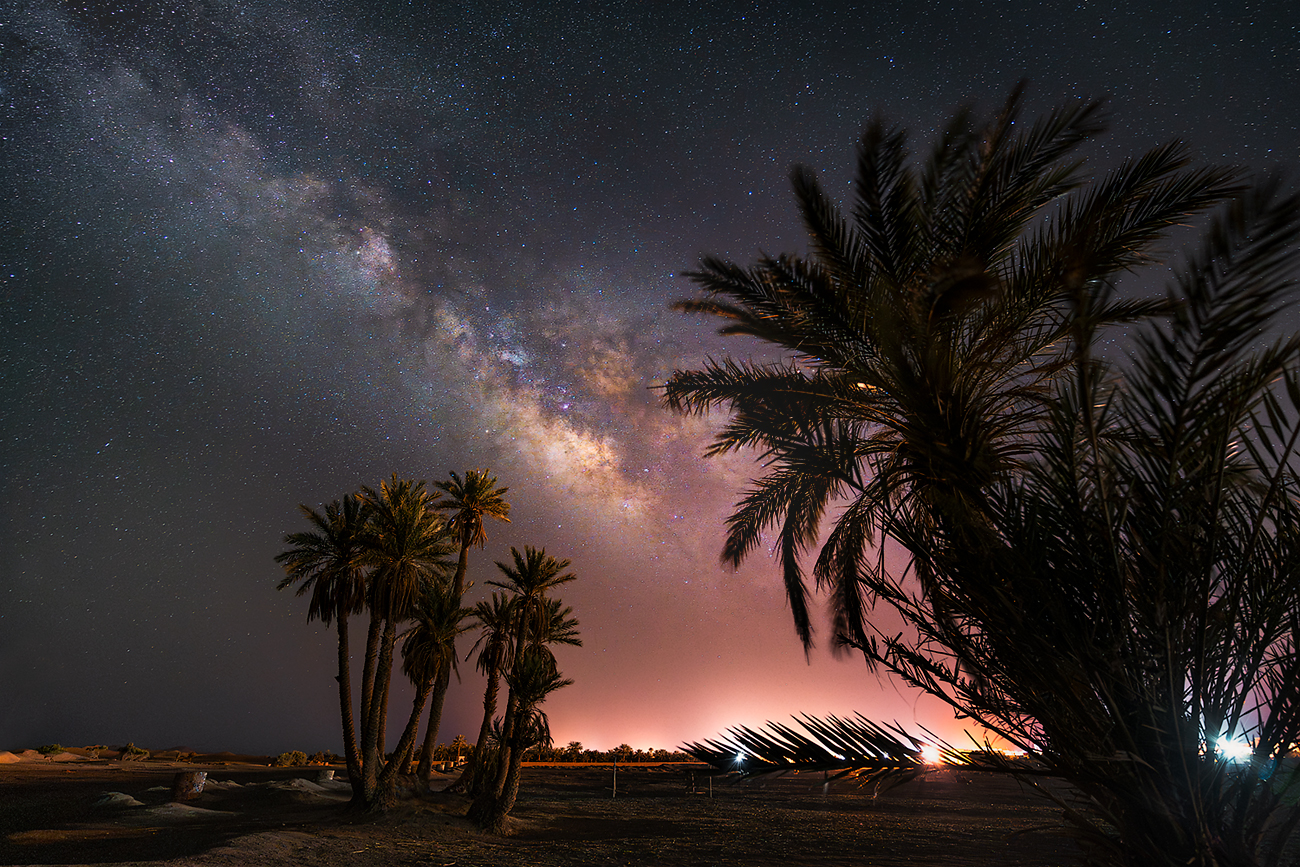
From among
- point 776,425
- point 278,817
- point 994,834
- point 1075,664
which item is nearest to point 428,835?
point 278,817

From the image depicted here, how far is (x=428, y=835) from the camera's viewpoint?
1883 cm

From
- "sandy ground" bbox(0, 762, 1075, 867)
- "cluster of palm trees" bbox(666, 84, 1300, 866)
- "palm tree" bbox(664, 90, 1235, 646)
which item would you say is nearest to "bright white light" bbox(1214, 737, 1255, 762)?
"cluster of palm trees" bbox(666, 84, 1300, 866)

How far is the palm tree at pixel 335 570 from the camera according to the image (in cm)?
2259

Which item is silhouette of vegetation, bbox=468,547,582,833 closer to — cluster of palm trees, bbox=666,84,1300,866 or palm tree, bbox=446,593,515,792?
palm tree, bbox=446,593,515,792

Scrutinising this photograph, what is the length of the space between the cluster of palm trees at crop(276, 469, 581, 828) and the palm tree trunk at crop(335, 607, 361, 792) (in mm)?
36

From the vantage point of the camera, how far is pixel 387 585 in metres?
22.8

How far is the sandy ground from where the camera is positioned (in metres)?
14.5

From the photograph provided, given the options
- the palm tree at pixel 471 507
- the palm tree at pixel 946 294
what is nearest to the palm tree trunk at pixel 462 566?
the palm tree at pixel 471 507

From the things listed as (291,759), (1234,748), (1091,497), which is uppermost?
(1091,497)

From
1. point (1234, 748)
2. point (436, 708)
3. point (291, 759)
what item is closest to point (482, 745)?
point (436, 708)

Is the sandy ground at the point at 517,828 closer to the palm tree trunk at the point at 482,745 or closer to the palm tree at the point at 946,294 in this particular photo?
the palm tree trunk at the point at 482,745

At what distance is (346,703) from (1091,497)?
2519 cm

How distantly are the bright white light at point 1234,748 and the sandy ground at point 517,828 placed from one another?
8635mm

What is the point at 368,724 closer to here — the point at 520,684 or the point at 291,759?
the point at 520,684
